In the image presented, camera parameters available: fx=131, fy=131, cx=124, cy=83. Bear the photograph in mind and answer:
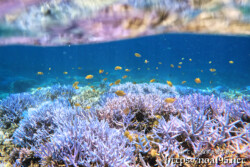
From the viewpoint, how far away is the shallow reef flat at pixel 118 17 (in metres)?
3.58

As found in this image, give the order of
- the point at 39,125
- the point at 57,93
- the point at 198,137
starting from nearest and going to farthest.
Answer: the point at 198,137
the point at 39,125
the point at 57,93

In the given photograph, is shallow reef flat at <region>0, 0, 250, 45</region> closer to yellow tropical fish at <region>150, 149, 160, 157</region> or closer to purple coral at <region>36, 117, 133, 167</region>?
purple coral at <region>36, 117, 133, 167</region>

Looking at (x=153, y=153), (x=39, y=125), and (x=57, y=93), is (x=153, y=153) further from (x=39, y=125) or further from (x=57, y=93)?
(x=57, y=93)

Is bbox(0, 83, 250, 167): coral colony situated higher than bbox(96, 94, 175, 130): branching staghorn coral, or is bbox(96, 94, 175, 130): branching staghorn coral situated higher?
bbox(96, 94, 175, 130): branching staghorn coral

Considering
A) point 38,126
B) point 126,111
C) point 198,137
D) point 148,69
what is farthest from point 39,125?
point 148,69

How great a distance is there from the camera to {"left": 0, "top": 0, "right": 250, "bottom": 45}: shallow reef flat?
11.7ft

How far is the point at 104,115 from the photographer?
11.9 ft

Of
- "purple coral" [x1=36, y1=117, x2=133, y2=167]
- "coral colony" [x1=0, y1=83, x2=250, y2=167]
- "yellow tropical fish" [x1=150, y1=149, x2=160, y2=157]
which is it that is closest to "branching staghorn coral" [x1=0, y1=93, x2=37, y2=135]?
"coral colony" [x1=0, y1=83, x2=250, y2=167]

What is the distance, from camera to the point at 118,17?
4262mm

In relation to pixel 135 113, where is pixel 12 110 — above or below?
below

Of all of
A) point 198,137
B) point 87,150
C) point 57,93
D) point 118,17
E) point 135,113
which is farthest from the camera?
point 57,93

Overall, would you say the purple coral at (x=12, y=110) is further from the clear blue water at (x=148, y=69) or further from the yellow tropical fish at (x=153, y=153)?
the clear blue water at (x=148, y=69)

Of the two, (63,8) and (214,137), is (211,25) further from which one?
(63,8)

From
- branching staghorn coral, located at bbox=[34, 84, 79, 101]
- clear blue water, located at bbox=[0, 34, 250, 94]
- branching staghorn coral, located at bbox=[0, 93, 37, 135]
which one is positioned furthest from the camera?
clear blue water, located at bbox=[0, 34, 250, 94]
